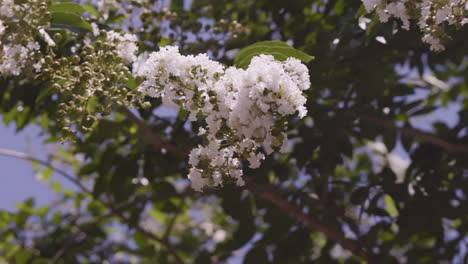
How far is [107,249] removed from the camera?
362 centimetres

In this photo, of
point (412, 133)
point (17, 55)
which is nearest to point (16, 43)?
point (17, 55)

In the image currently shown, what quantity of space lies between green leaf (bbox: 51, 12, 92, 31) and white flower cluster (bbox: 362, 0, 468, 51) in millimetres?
1001

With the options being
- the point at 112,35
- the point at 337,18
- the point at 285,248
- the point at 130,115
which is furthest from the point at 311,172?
the point at 112,35

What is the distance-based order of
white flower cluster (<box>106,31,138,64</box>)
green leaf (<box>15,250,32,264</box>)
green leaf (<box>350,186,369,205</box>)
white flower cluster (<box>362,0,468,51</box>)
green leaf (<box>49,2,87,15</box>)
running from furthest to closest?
green leaf (<box>15,250,32,264</box>) < green leaf (<box>350,186,369,205</box>) < green leaf (<box>49,2,87,15</box>) < white flower cluster (<box>106,31,138,64</box>) < white flower cluster (<box>362,0,468,51</box>)

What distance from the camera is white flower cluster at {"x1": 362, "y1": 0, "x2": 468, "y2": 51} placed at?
1.45 meters

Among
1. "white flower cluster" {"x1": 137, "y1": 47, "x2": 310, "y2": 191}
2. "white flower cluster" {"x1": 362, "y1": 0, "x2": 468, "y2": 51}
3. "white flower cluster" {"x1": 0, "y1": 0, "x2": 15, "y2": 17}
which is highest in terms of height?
"white flower cluster" {"x1": 0, "y1": 0, "x2": 15, "y2": 17}

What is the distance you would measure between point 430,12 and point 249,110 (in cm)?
56

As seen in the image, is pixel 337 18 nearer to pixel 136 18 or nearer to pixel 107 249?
pixel 136 18

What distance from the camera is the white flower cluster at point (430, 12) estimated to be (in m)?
1.45

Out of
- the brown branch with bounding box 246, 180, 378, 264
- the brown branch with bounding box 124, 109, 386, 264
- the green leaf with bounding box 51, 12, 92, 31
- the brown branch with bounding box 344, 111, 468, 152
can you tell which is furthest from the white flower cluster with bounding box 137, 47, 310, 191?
the brown branch with bounding box 344, 111, 468, 152

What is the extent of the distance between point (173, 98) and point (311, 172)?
1473mm

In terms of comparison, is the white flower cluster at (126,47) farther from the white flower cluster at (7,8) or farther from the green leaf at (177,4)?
the green leaf at (177,4)

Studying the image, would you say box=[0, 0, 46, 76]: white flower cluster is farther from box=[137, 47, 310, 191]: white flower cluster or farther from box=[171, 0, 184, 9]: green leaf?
box=[171, 0, 184, 9]: green leaf

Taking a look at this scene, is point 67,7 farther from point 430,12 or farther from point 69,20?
point 430,12
